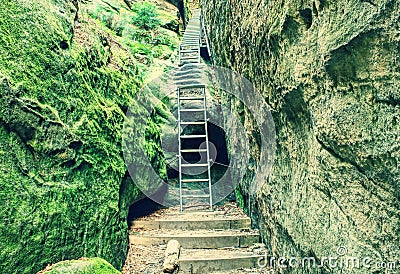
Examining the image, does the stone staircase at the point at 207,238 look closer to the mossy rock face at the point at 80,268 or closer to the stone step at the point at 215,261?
the stone step at the point at 215,261

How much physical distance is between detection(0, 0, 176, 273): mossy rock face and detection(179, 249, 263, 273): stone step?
76cm

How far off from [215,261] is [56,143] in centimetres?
227

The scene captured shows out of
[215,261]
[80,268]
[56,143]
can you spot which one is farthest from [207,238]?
[56,143]

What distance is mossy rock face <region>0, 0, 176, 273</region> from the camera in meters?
2.31

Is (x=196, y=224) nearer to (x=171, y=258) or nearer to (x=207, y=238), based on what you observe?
(x=207, y=238)

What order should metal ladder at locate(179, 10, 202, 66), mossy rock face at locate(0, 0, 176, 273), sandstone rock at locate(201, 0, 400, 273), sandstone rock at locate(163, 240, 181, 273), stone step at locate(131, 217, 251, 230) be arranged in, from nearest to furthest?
1. sandstone rock at locate(201, 0, 400, 273)
2. mossy rock face at locate(0, 0, 176, 273)
3. sandstone rock at locate(163, 240, 181, 273)
4. stone step at locate(131, 217, 251, 230)
5. metal ladder at locate(179, 10, 202, 66)

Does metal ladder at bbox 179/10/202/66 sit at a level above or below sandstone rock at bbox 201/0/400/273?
above

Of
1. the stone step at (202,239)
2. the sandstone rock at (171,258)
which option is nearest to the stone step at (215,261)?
the sandstone rock at (171,258)

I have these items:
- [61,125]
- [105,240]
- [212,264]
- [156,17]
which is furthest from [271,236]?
[156,17]

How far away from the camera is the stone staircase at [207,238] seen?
390 cm

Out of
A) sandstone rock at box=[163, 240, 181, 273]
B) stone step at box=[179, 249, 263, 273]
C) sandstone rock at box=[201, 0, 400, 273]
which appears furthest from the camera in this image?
stone step at box=[179, 249, 263, 273]

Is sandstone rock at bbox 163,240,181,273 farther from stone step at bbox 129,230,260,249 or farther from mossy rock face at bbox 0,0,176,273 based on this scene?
mossy rock face at bbox 0,0,176,273

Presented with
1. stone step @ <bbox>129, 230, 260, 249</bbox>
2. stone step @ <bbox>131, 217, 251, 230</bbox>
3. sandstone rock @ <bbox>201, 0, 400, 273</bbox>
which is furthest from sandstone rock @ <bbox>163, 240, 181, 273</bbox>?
sandstone rock @ <bbox>201, 0, 400, 273</bbox>

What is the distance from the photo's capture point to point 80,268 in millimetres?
2463
